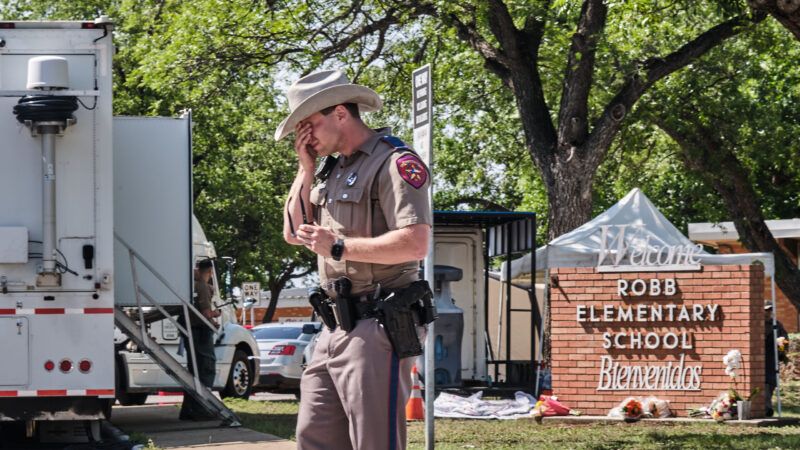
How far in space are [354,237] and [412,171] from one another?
333mm

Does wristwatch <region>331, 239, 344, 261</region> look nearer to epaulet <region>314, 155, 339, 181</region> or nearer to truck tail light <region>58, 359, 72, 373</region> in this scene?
epaulet <region>314, 155, 339, 181</region>

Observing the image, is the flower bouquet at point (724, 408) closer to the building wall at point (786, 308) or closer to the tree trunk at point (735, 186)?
the tree trunk at point (735, 186)

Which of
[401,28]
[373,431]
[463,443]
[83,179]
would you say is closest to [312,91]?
[373,431]

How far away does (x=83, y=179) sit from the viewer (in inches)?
433

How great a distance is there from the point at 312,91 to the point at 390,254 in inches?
27.9

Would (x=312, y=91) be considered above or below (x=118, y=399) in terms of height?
above

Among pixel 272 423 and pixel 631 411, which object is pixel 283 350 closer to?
pixel 272 423

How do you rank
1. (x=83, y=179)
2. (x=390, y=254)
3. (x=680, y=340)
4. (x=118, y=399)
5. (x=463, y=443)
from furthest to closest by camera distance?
(x=118, y=399) < (x=680, y=340) < (x=463, y=443) < (x=83, y=179) < (x=390, y=254)

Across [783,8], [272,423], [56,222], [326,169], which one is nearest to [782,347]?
[272,423]

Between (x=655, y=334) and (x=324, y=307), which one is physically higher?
(x=324, y=307)

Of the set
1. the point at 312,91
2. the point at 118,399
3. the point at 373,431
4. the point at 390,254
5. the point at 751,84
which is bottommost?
the point at 118,399

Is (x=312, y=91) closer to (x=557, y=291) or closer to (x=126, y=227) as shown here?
(x=126, y=227)

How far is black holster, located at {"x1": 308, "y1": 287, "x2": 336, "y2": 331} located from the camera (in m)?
5.05

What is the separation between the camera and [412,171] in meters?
4.91
